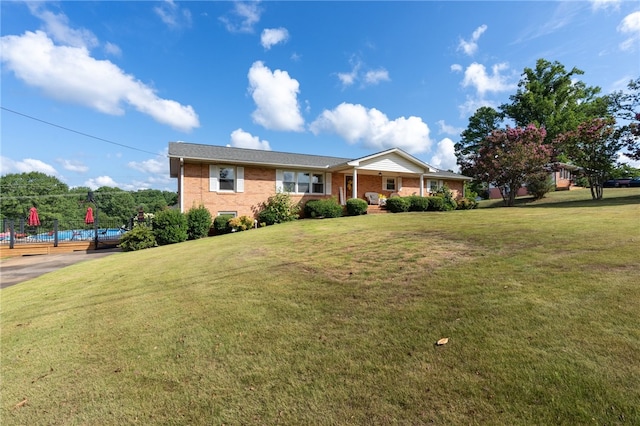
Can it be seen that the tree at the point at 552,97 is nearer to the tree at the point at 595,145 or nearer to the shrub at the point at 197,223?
the tree at the point at 595,145

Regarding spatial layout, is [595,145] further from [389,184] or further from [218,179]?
[218,179]

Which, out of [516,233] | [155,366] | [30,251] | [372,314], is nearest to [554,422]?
[372,314]

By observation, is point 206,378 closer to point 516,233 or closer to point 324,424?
point 324,424

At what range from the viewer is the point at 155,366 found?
3.10m

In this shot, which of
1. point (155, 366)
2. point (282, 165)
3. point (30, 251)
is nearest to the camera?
point (155, 366)

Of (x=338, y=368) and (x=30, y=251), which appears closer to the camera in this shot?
(x=338, y=368)

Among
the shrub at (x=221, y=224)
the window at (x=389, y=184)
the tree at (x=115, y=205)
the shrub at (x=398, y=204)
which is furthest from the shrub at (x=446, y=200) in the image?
the tree at (x=115, y=205)

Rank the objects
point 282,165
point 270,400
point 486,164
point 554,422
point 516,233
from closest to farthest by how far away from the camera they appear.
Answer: point 554,422 → point 270,400 → point 516,233 → point 282,165 → point 486,164

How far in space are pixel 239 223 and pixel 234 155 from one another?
4689mm

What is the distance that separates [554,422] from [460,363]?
755 millimetres

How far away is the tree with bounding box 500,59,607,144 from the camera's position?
3019 centimetres

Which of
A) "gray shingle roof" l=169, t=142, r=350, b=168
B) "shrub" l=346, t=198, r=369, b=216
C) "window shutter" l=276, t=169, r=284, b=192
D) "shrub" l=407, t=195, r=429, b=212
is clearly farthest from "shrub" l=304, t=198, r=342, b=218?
"shrub" l=407, t=195, r=429, b=212

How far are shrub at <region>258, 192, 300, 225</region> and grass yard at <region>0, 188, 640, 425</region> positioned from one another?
1078cm

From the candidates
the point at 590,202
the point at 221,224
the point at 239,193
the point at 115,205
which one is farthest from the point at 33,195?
the point at 590,202
